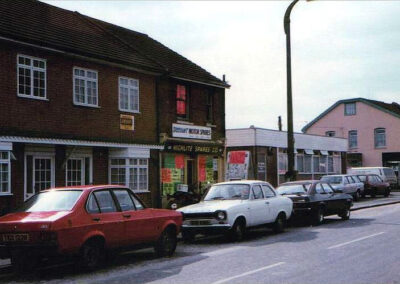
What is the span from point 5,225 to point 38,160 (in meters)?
8.50

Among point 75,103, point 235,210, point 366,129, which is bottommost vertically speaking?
point 235,210

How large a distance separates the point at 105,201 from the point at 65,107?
8935 millimetres

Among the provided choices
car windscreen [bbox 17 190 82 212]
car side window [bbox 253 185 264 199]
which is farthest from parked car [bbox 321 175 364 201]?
car windscreen [bbox 17 190 82 212]

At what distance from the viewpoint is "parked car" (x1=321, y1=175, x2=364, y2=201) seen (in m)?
31.7

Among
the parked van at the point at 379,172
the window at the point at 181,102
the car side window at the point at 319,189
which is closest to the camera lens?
the car side window at the point at 319,189

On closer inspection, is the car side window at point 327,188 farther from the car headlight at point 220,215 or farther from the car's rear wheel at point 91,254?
the car's rear wheel at point 91,254

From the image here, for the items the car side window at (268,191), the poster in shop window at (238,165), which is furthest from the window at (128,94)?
the car side window at (268,191)

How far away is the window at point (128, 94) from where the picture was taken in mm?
21766

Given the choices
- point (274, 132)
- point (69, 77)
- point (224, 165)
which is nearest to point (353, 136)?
point (274, 132)

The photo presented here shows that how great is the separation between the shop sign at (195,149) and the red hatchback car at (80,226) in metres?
12.3

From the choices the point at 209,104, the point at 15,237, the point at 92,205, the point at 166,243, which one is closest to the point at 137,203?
the point at 166,243

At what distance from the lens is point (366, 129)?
192 ft

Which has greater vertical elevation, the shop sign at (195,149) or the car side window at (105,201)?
the shop sign at (195,149)

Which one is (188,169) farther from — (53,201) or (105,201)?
(53,201)
